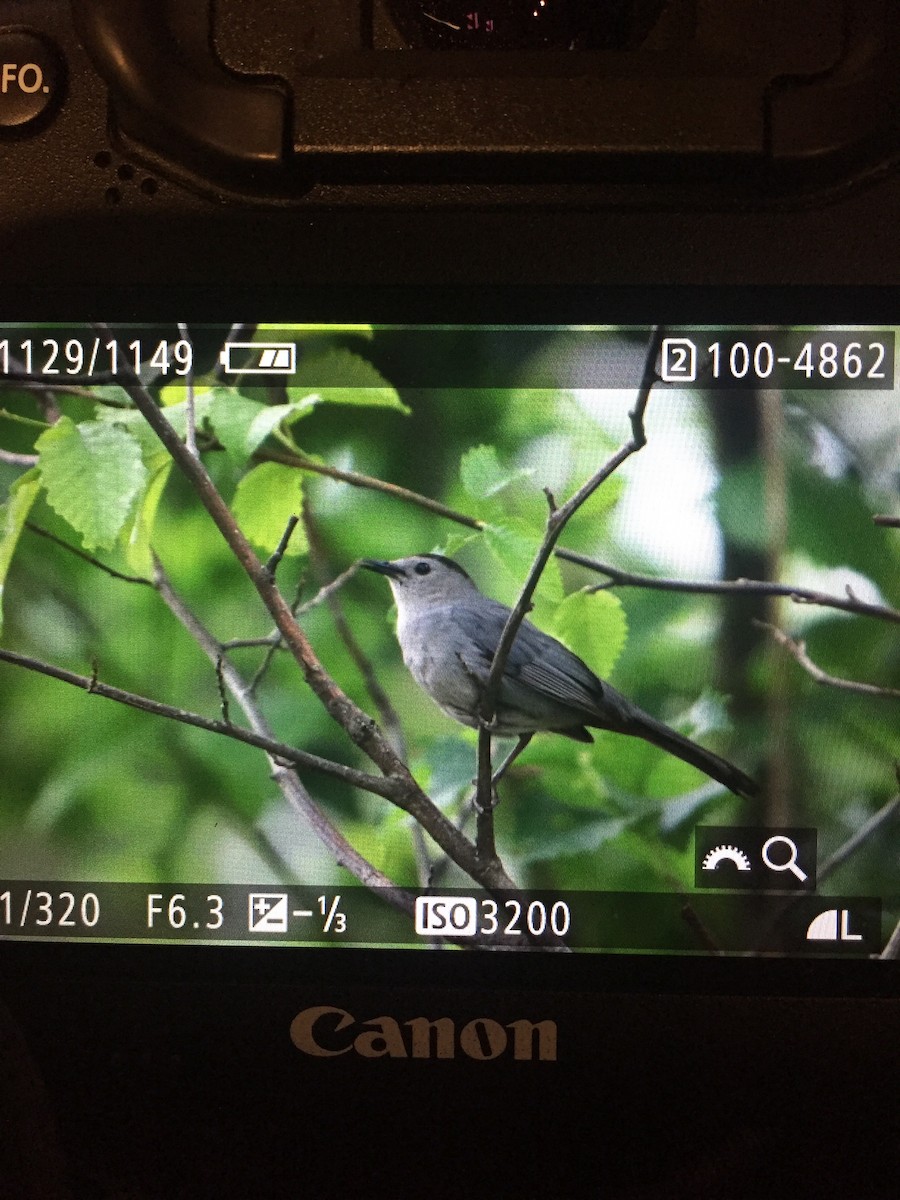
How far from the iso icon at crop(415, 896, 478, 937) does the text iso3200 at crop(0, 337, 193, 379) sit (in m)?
0.33

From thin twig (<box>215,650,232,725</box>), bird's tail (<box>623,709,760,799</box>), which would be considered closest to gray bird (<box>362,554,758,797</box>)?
bird's tail (<box>623,709,760,799</box>)

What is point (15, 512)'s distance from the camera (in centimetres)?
66

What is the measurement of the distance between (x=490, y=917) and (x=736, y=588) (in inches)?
9.1

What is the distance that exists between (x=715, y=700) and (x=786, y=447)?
0.15m

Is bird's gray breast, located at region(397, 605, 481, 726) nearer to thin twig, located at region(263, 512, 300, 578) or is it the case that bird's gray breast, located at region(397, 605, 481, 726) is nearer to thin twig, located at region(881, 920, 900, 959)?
thin twig, located at region(263, 512, 300, 578)

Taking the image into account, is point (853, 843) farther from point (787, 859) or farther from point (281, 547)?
point (281, 547)

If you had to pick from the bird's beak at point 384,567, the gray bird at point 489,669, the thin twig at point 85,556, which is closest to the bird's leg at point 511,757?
the gray bird at point 489,669

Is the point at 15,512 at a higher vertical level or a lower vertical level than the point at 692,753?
higher

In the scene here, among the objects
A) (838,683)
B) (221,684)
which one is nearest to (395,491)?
(221,684)

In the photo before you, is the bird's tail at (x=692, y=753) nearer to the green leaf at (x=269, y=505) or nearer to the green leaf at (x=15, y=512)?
the green leaf at (x=269, y=505)

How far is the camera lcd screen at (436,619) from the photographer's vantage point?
2.12 feet

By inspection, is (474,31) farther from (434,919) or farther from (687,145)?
(434,919)

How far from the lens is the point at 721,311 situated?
64 cm

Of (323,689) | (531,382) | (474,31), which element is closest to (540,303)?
(531,382)
